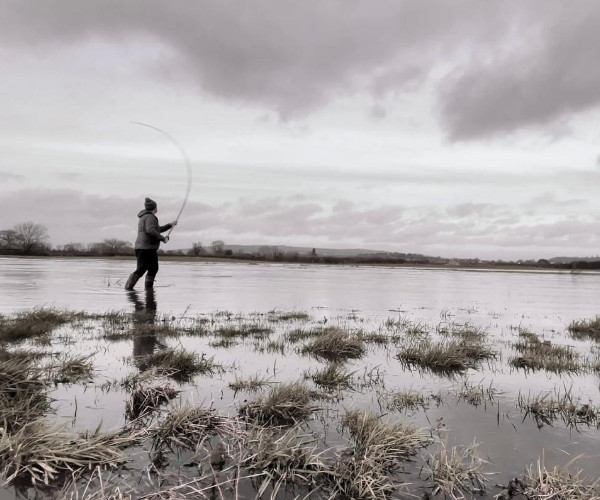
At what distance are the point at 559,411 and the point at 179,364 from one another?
4.89 metres

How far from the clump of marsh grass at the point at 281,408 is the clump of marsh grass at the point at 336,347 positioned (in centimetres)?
284

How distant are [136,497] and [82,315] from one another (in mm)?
9132

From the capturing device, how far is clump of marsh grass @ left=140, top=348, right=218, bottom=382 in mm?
5961

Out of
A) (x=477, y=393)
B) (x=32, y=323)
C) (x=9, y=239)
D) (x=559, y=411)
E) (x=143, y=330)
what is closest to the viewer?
(x=559, y=411)

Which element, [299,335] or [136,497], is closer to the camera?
[136,497]

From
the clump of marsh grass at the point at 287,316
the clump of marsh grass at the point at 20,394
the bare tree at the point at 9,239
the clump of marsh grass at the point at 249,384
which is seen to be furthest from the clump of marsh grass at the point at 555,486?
the bare tree at the point at 9,239

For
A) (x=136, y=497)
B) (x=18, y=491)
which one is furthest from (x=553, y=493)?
(x=18, y=491)

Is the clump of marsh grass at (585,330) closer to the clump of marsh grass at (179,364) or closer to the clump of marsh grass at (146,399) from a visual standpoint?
the clump of marsh grass at (179,364)

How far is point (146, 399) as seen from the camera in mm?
4637

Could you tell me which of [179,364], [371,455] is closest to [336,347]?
[179,364]

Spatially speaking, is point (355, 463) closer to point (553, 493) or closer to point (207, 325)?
point (553, 493)

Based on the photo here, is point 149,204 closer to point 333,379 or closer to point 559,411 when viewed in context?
point 333,379

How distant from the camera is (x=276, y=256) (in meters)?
86.0

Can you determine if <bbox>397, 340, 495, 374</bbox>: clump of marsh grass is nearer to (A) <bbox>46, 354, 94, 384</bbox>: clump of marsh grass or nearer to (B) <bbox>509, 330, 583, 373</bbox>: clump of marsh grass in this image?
(B) <bbox>509, 330, 583, 373</bbox>: clump of marsh grass
